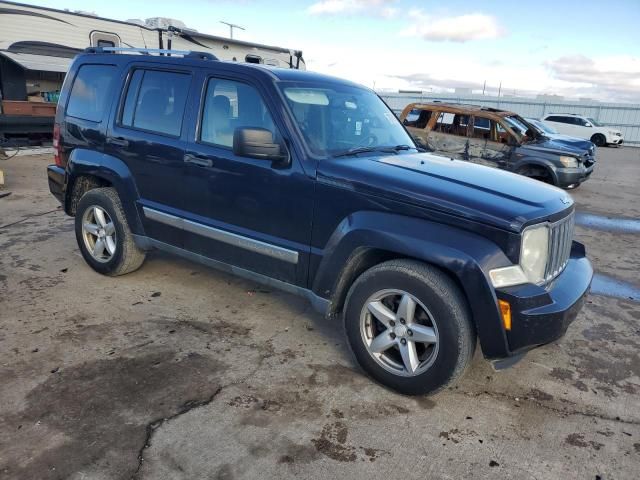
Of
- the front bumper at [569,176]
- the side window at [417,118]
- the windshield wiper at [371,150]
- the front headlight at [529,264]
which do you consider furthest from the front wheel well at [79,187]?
the front bumper at [569,176]

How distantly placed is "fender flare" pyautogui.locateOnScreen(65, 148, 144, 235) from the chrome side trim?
183 millimetres

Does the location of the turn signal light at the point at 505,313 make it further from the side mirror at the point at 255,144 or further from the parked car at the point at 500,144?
the parked car at the point at 500,144

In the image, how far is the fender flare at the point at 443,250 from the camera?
273 centimetres

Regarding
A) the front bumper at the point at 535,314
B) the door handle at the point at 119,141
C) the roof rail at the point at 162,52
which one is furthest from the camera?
the door handle at the point at 119,141

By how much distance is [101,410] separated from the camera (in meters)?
2.86

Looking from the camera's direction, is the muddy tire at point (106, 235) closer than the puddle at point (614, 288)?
Yes

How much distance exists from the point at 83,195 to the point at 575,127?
91.7 ft

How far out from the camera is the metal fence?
33.0 metres

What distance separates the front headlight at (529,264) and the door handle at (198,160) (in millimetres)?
2200

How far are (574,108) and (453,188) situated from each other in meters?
36.6

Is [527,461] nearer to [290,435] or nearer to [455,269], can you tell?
[455,269]

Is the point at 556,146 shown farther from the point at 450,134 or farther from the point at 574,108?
the point at 574,108

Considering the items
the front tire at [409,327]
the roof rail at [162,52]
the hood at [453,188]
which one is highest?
the roof rail at [162,52]

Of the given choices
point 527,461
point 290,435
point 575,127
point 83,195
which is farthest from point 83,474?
point 575,127
